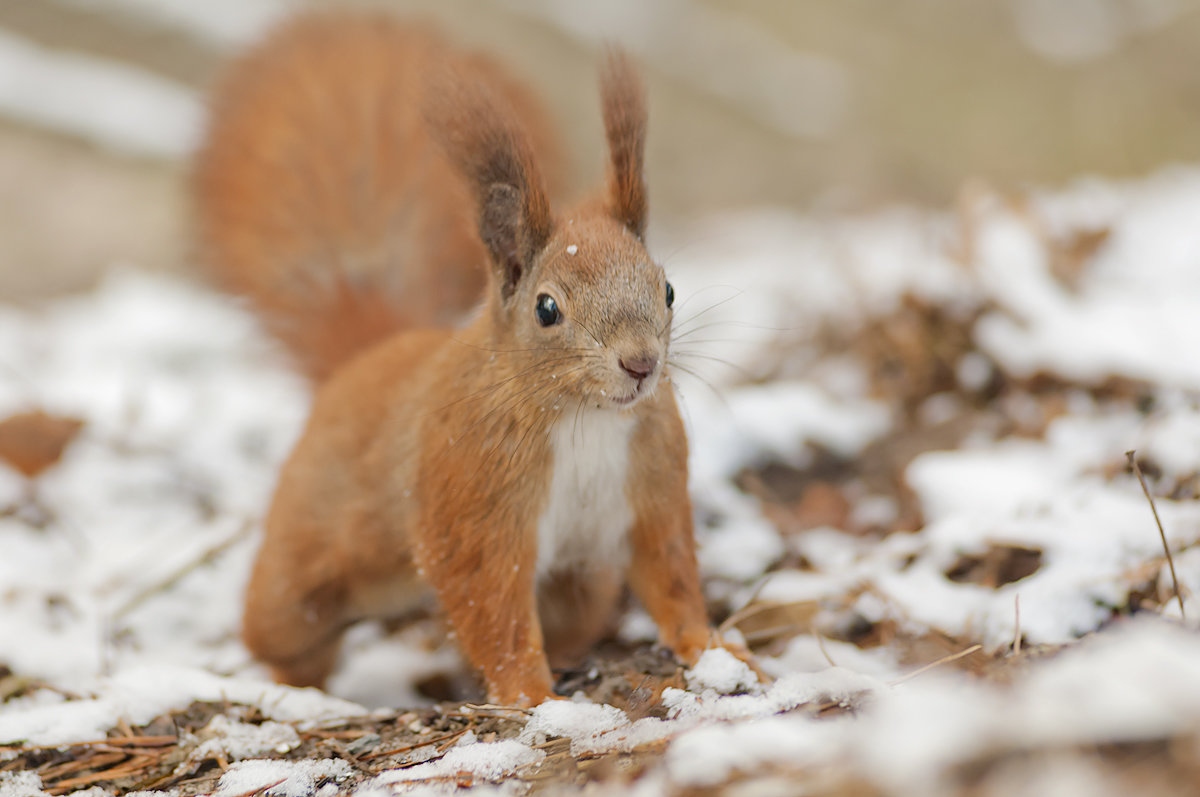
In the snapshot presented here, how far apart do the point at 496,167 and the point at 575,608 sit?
0.78m

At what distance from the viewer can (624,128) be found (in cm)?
153

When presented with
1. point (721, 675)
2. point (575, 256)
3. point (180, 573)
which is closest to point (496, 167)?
point (575, 256)

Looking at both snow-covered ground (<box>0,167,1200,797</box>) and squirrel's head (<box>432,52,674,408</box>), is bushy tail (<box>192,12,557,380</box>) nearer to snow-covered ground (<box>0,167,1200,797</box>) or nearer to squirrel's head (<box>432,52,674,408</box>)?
snow-covered ground (<box>0,167,1200,797</box>)

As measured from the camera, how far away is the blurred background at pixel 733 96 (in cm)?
459

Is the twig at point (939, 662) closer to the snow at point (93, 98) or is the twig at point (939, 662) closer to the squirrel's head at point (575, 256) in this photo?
the squirrel's head at point (575, 256)

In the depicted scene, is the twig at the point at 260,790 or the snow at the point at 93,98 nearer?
the twig at the point at 260,790

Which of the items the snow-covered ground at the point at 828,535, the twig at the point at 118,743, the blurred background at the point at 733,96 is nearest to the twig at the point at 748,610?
the snow-covered ground at the point at 828,535

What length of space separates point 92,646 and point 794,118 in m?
5.84

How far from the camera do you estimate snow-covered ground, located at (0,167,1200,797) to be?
2.81 feet

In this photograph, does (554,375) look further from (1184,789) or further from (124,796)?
(1184,789)

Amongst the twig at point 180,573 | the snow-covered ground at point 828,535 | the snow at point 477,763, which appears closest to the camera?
the snow-covered ground at point 828,535

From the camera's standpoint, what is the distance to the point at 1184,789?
654 mm

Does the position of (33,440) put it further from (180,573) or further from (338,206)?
(338,206)

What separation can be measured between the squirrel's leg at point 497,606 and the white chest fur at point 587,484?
6 cm
